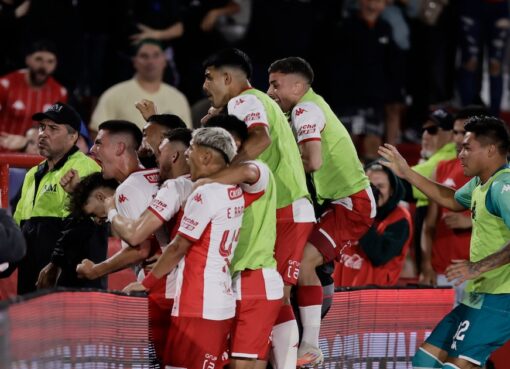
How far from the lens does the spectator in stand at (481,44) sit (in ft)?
49.8

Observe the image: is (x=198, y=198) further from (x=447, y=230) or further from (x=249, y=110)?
(x=447, y=230)

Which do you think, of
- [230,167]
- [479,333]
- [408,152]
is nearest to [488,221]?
[479,333]

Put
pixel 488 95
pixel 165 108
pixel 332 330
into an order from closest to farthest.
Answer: pixel 332 330, pixel 165 108, pixel 488 95

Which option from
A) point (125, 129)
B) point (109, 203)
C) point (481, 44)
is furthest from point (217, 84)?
point (481, 44)

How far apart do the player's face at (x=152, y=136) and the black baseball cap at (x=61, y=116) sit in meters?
1.18

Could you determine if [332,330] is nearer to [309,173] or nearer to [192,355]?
[309,173]

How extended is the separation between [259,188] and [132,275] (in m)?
3.18

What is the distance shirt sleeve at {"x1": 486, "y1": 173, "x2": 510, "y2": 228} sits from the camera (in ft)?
27.1

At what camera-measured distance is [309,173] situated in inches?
346

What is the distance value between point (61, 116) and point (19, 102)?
3.09 m

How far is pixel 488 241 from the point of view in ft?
28.0

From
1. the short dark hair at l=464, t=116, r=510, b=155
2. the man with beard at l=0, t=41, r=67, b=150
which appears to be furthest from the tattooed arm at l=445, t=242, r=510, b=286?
the man with beard at l=0, t=41, r=67, b=150

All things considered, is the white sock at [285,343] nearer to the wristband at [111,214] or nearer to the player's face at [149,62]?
the wristband at [111,214]

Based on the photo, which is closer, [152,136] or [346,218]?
[152,136]
